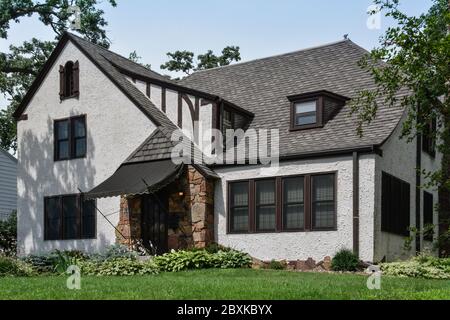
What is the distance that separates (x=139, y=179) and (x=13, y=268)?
15.9 ft

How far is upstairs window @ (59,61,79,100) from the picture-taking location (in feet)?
87.1

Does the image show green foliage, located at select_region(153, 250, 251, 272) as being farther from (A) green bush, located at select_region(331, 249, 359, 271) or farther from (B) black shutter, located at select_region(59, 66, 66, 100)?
(B) black shutter, located at select_region(59, 66, 66, 100)

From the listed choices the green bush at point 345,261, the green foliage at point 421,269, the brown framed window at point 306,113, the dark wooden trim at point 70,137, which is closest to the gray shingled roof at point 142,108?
the dark wooden trim at point 70,137

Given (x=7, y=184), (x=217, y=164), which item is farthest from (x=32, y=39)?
(x=217, y=164)

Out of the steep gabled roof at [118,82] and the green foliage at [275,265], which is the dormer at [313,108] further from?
the green foliage at [275,265]

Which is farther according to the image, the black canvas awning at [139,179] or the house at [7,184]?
the house at [7,184]

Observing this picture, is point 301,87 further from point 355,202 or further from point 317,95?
point 355,202

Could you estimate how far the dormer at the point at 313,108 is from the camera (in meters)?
22.8

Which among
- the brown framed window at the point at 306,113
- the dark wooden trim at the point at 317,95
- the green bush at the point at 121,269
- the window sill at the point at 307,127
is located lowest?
the green bush at the point at 121,269

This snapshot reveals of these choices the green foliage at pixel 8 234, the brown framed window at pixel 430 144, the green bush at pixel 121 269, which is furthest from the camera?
the green foliage at pixel 8 234

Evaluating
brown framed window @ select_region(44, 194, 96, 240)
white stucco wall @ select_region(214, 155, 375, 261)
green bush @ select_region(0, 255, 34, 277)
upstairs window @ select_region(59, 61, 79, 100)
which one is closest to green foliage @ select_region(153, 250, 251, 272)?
white stucco wall @ select_region(214, 155, 375, 261)

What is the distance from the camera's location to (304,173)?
21688mm
